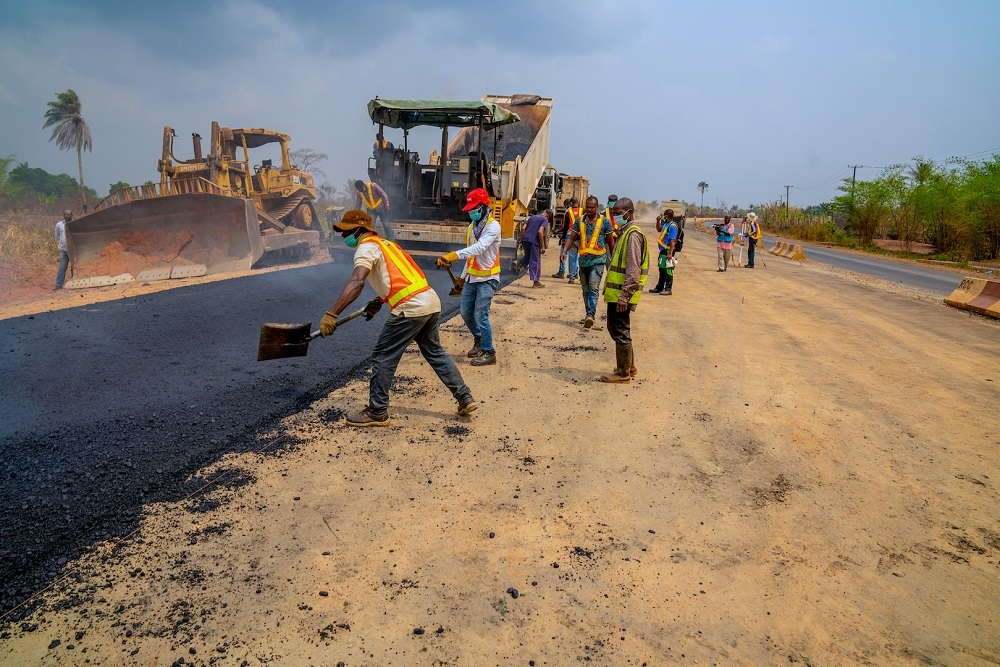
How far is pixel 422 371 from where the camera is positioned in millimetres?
5586

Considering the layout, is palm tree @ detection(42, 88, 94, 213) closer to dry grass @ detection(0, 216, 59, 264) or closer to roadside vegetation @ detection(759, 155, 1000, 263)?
dry grass @ detection(0, 216, 59, 264)

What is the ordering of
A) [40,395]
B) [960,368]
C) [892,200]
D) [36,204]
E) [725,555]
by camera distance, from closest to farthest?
[725,555] → [40,395] → [960,368] → [36,204] → [892,200]

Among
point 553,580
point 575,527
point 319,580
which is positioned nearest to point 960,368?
point 575,527

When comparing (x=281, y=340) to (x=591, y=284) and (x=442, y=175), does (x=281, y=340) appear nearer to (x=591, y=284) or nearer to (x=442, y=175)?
(x=591, y=284)

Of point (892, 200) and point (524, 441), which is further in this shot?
point (892, 200)

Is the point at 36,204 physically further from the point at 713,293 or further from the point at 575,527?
the point at 575,527

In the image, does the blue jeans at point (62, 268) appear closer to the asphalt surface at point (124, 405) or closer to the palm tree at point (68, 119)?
the asphalt surface at point (124, 405)

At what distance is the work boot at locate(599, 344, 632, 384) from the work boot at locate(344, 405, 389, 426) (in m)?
2.15

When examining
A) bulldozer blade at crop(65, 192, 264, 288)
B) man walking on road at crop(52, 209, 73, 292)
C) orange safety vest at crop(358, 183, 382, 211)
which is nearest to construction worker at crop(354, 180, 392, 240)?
orange safety vest at crop(358, 183, 382, 211)

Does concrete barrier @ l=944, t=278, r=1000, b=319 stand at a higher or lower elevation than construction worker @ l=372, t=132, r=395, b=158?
lower

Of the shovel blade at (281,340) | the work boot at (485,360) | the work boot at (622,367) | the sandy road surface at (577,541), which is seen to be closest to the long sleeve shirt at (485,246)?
the work boot at (485,360)

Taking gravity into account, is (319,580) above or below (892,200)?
below

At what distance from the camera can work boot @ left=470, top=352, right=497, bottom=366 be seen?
5.84 metres

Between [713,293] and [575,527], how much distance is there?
9.06m
